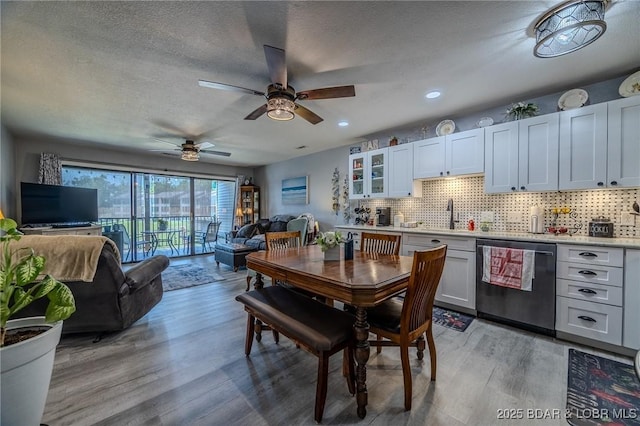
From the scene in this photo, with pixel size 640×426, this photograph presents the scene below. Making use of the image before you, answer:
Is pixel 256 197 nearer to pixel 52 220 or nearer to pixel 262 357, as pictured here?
pixel 52 220

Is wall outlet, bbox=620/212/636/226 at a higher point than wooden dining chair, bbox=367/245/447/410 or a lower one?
higher

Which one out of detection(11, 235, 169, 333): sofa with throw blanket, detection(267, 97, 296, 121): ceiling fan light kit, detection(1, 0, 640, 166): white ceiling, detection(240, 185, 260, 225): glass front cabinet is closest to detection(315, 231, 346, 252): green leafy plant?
detection(267, 97, 296, 121): ceiling fan light kit

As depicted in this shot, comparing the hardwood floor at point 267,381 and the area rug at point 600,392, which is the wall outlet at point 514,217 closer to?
the hardwood floor at point 267,381

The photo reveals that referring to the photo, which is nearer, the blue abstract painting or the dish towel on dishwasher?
the dish towel on dishwasher

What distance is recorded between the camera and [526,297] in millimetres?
2600

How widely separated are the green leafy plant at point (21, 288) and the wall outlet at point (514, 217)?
4.16 metres

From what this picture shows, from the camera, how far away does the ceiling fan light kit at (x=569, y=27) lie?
1618 millimetres

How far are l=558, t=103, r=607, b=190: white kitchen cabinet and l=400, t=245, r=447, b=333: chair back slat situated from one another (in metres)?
2.00

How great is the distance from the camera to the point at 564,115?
2.59 m

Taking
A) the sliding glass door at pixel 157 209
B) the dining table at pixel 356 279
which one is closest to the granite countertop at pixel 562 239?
the dining table at pixel 356 279

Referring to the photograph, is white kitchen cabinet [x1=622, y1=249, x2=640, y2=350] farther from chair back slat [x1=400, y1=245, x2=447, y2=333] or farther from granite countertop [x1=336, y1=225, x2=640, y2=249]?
chair back slat [x1=400, y1=245, x2=447, y2=333]

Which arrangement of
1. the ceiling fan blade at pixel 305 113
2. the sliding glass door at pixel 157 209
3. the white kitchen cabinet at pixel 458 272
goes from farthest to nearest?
the sliding glass door at pixel 157 209, the white kitchen cabinet at pixel 458 272, the ceiling fan blade at pixel 305 113

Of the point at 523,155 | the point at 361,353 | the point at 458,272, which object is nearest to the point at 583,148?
the point at 523,155

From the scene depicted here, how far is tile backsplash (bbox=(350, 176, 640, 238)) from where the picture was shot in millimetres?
2568
